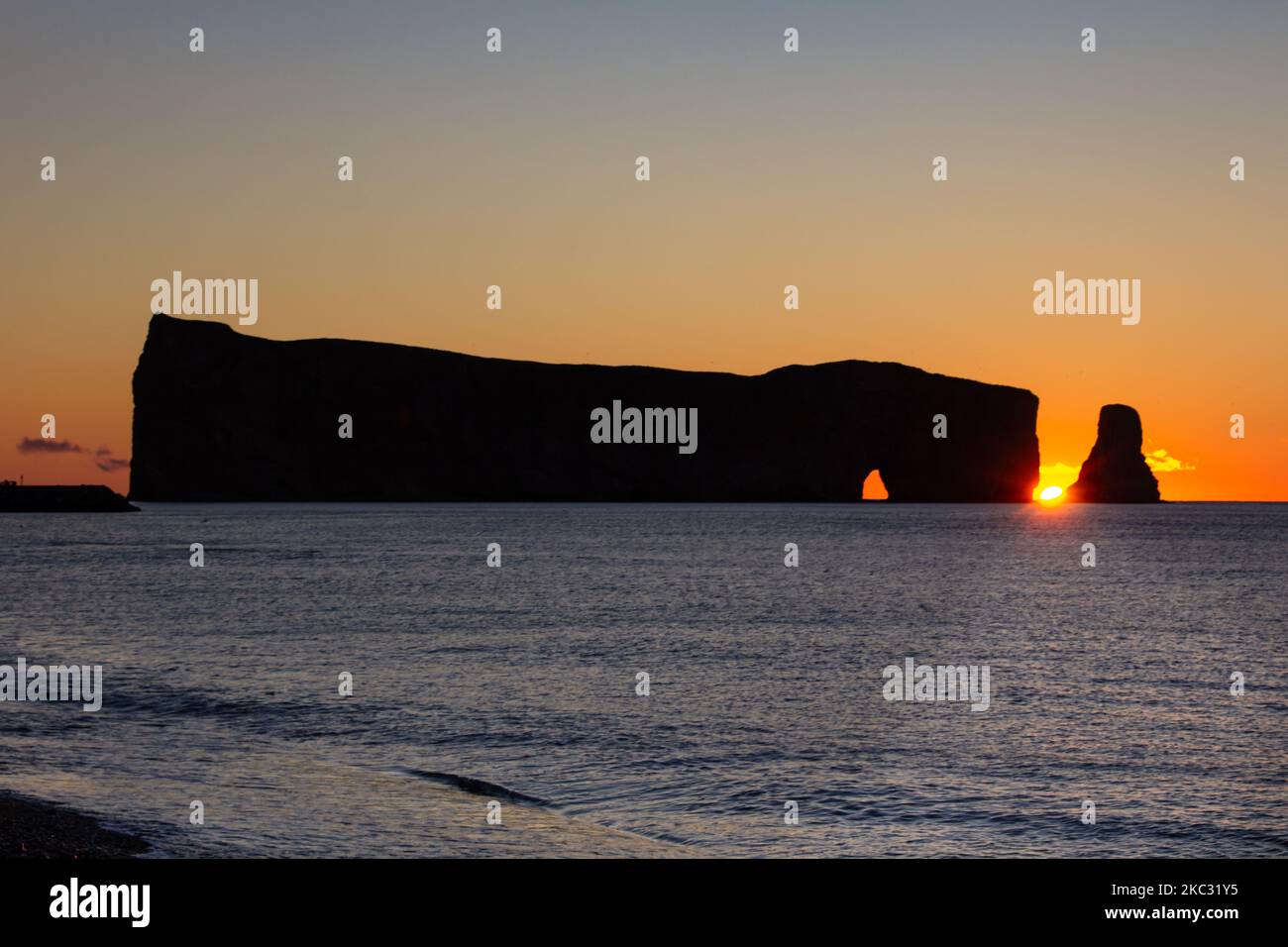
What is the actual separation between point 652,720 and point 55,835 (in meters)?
15.3

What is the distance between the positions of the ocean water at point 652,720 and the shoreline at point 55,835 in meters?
0.60

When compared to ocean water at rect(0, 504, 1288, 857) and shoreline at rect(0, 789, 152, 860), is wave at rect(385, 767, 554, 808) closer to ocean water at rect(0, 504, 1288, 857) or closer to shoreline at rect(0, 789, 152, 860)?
ocean water at rect(0, 504, 1288, 857)

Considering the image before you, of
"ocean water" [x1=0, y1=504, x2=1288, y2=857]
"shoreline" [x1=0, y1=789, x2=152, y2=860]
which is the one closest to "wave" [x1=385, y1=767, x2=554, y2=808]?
"ocean water" [x1=0, y1=504, x2=1288, y2=857]

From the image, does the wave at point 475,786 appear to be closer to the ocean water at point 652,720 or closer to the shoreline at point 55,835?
the ocean water at point 652,720

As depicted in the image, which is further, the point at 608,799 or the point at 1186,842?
the point at 608,799

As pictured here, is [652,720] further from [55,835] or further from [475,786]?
[55,835]

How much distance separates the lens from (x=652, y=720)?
29406 millimetres

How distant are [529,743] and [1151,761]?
1204cm

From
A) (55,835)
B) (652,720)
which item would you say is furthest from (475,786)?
(652,720)

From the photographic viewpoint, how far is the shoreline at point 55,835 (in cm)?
1506

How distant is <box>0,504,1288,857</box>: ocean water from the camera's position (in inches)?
758
